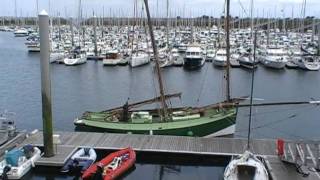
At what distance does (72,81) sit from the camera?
66000 mm

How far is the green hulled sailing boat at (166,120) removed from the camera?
31.4 meters

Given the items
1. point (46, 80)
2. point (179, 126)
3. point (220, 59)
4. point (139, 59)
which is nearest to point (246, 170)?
point (179, 126)

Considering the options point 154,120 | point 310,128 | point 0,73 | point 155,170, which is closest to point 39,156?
point 155,170

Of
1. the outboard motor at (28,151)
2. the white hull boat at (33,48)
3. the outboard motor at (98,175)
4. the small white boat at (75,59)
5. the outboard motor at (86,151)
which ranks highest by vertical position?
the white hull boat at (33,48)

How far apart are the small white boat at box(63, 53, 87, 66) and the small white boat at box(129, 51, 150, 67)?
31.2 ft

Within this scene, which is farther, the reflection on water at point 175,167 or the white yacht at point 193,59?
the white yacht at point 193,59

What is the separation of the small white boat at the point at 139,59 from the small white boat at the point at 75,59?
952 centimetres

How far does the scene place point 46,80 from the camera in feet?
78.7

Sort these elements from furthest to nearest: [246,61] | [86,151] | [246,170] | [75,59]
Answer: [75,59] < [246,61] < [86,151] < [246,170]

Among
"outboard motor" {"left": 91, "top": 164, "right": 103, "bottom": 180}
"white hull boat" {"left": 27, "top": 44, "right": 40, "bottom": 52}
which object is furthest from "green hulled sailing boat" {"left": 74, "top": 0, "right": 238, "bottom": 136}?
"white hull boat" {"left": 27, "top": 44, "right": 40, "bottom": 52}

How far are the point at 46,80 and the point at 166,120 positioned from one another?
1008 cm

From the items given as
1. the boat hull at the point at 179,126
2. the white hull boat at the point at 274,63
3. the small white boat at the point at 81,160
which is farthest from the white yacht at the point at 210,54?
the small white boat at the point at 81,160

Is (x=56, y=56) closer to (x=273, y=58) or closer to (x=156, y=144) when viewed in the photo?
(x=273, y=58)

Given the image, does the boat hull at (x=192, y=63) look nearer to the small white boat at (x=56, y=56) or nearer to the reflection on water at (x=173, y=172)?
the small white boat at (x=56, y=56)
